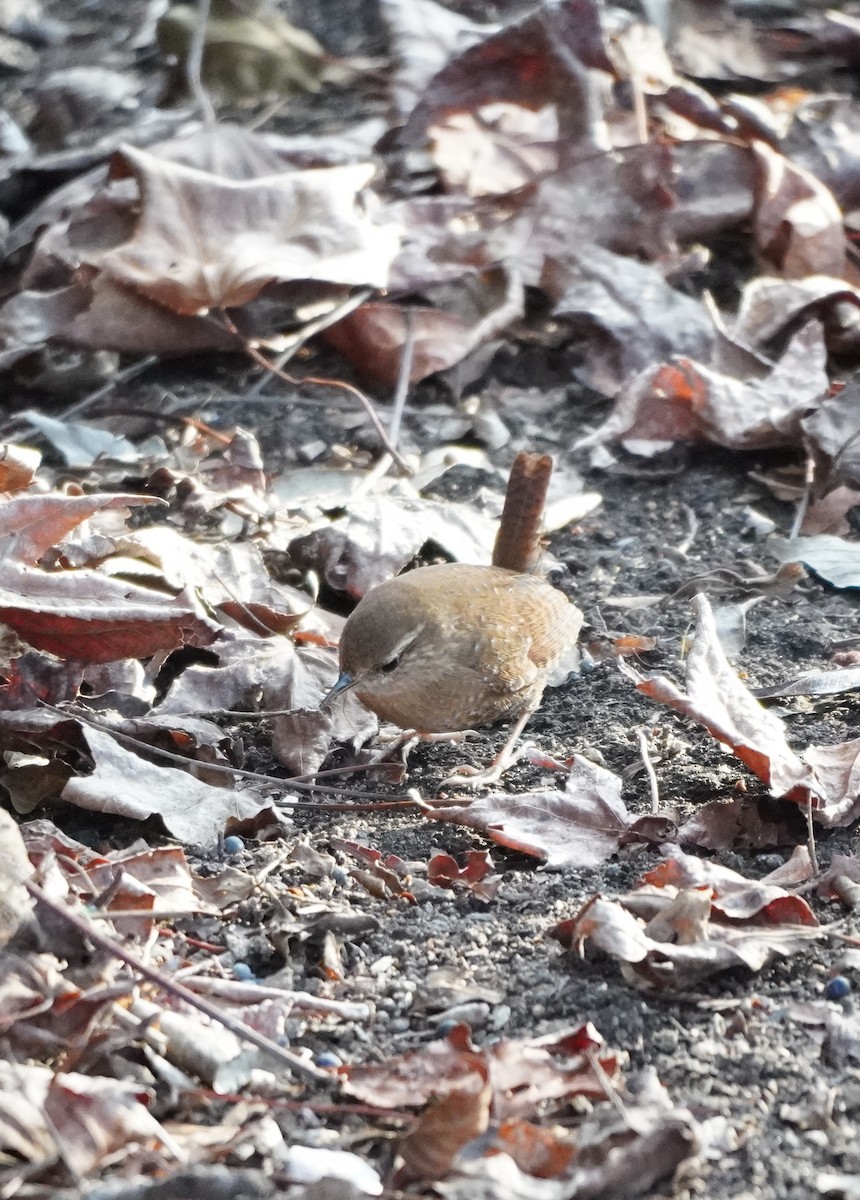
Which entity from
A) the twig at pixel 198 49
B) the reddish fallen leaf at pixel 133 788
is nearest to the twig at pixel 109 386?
the twig at pixel 198 49

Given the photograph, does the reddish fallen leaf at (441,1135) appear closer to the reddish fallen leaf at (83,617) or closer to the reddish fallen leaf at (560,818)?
the reddish fallen leaf at (560,818)

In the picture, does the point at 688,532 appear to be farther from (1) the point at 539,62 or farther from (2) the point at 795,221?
(1) the point at 539,62

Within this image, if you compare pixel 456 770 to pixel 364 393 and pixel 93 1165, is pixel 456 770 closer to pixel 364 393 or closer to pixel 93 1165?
pixel 93 1165

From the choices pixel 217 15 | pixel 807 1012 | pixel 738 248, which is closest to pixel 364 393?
pixel 738 248

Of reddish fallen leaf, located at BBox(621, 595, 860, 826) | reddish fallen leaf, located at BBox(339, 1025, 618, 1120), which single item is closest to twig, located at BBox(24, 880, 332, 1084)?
reddish fallen leaf, located at BBox(339, 1025, 618, 1120)

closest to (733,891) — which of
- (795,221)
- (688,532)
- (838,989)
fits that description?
(838,989)

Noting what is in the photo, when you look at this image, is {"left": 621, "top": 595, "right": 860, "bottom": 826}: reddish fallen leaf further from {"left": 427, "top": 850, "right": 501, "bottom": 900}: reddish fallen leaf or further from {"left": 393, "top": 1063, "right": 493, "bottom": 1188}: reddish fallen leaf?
{"left": 393, "top": 1063, "right": 493, "bottom": 1188}: reddish fallen leaf
